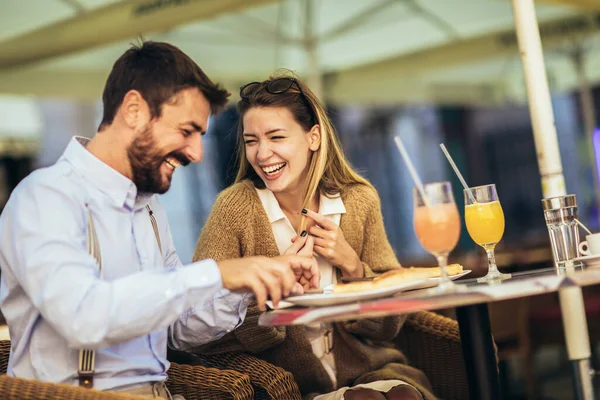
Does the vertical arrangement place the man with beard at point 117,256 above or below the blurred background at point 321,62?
below

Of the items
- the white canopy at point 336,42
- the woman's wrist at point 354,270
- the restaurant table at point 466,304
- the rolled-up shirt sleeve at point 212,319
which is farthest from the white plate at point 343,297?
the white canopy at point 336,42

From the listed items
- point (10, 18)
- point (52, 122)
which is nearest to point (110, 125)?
point (10, 18)

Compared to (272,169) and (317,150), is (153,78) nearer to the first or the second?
(272,169)

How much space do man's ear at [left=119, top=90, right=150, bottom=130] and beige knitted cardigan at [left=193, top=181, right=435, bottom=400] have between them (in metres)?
0.66

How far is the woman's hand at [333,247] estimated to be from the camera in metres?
2.33

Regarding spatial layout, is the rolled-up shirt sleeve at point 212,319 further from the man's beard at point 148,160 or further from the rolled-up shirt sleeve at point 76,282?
the rolled-up shirt sleeve at point 76,282

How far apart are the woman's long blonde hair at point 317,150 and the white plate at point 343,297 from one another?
0.76 m

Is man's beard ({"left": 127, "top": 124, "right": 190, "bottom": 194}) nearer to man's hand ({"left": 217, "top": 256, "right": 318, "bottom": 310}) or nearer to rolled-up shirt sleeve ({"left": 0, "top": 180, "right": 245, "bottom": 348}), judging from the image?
rolled-up shirt sleeve ({"left": 0, "top": 180, "right": 245, "bottom": 348})

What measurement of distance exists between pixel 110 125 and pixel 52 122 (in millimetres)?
8201

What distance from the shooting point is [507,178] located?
13578 millimetres

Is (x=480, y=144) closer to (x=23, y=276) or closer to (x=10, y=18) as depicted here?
(x=10, y=18)

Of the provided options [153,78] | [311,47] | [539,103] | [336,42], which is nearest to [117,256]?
[153,78]

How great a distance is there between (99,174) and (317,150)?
0.95 meters

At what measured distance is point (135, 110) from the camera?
1.87 m
